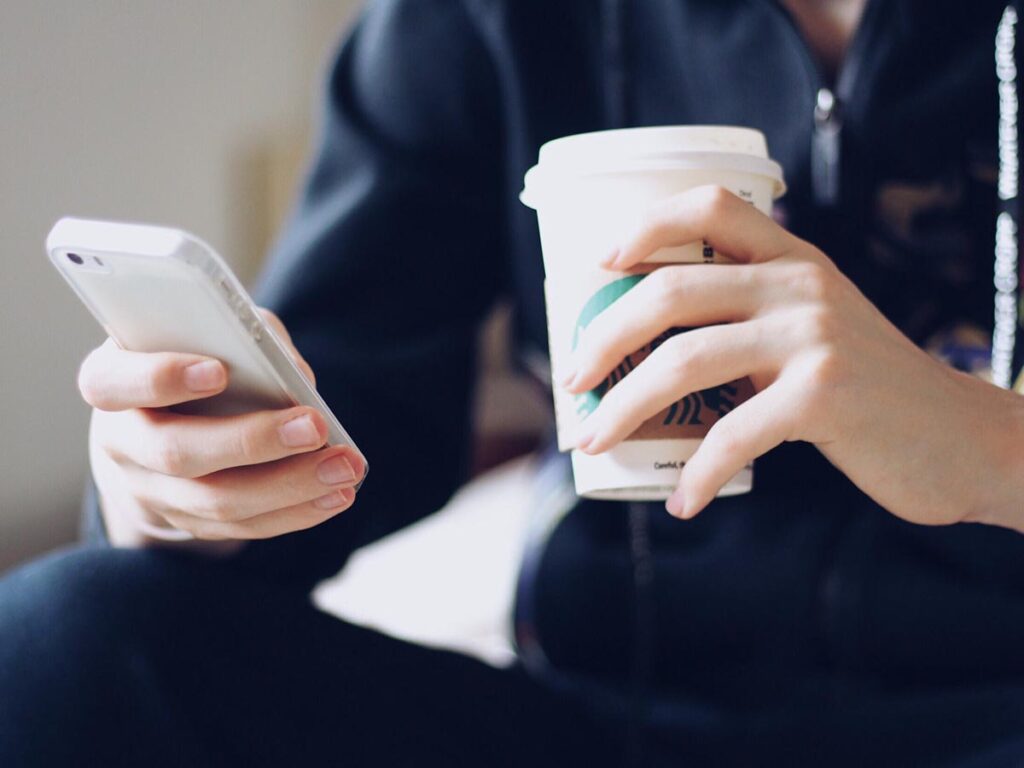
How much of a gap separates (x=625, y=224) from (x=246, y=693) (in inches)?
14.6

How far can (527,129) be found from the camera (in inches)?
34.2

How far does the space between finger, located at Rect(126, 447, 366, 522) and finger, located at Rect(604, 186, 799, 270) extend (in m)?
0.17

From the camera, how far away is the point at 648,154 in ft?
1.69

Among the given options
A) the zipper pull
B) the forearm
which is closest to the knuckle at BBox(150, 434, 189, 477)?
the forearm

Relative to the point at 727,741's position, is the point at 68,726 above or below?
above

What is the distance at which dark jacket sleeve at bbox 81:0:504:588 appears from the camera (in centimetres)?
85

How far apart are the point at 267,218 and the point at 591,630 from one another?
4.86ft

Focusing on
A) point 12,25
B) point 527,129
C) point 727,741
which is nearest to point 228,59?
point 12,25

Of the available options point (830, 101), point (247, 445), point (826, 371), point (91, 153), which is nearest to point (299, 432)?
point (247, 445)

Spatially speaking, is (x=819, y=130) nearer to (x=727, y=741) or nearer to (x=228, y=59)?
(x=727, y=741)

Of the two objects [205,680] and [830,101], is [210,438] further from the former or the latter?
[830,101]

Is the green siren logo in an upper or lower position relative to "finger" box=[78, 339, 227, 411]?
lower

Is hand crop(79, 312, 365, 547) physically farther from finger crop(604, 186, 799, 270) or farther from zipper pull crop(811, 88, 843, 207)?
zipper pull crop(811, 88, 843, 207)

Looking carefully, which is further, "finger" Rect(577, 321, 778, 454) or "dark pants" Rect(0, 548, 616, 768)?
"dark pants" Rect(0, 548, 616, 768)
